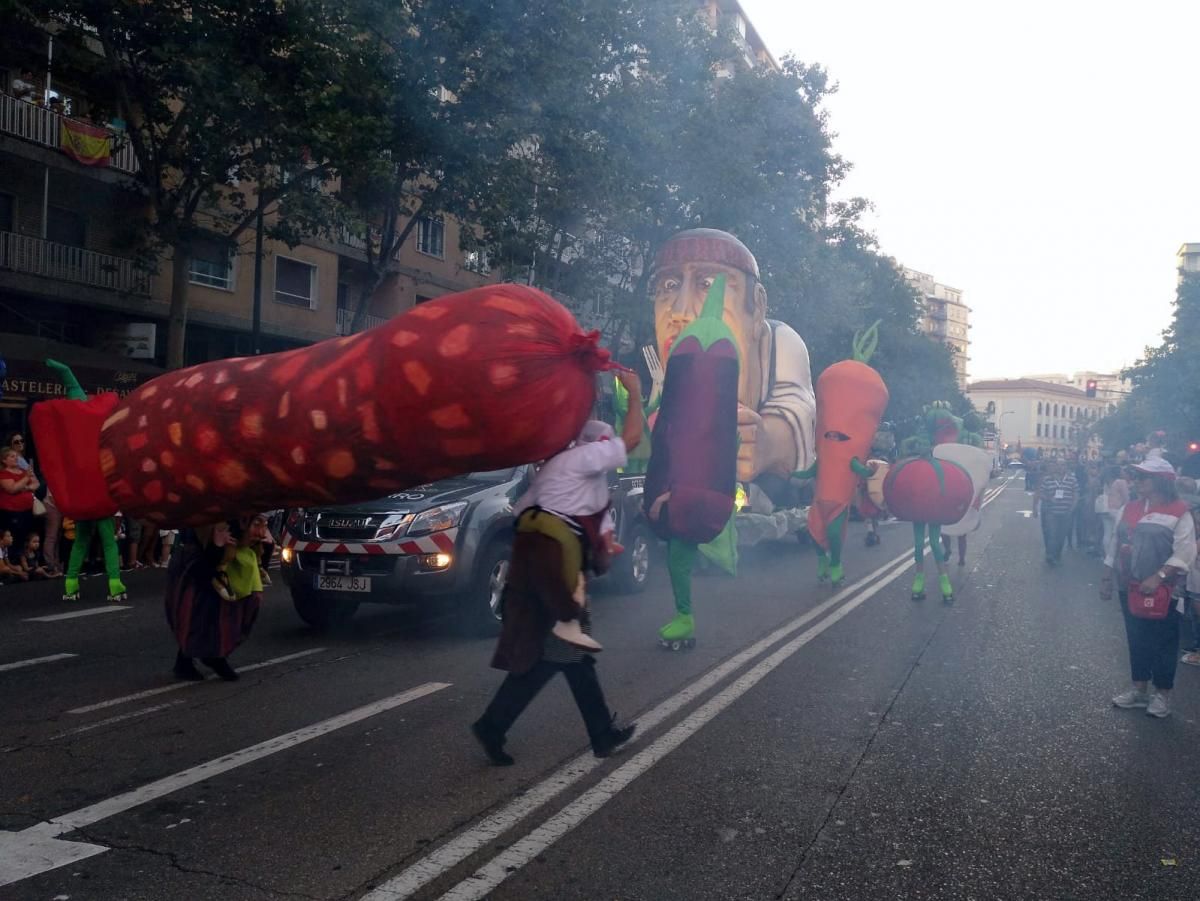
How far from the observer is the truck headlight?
8.44 m

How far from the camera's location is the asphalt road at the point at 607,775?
405 cm

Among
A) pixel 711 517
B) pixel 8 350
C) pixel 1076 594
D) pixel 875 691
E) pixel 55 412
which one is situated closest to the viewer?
pixel 55 412

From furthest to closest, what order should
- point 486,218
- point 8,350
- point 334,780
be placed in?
point 8,350
point 486,218
point 334,780

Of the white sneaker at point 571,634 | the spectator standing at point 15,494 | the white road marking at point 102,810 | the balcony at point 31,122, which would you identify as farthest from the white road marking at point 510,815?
the balcony at point 31,122

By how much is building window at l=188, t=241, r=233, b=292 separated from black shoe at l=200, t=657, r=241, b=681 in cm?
1777

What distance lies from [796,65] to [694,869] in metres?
23.4

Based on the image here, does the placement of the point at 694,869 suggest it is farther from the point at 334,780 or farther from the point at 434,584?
the point at 434,584

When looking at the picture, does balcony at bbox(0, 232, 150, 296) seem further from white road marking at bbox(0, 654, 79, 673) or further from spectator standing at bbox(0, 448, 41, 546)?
white road marking at bbox(0, 654, 79, 673)

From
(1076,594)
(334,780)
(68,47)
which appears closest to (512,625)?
(334,780)

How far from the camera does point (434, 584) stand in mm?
8391

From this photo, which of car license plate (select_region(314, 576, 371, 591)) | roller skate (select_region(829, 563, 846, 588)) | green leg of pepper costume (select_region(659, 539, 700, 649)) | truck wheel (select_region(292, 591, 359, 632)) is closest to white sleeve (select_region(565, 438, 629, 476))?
green leg of pepper costume (select_region(659, 539, 700, 649))

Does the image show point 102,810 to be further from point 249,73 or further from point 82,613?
point 249,73

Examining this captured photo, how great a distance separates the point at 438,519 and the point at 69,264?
15985 mm

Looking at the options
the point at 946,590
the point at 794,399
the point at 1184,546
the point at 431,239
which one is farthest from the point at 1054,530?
the point at 431,239
